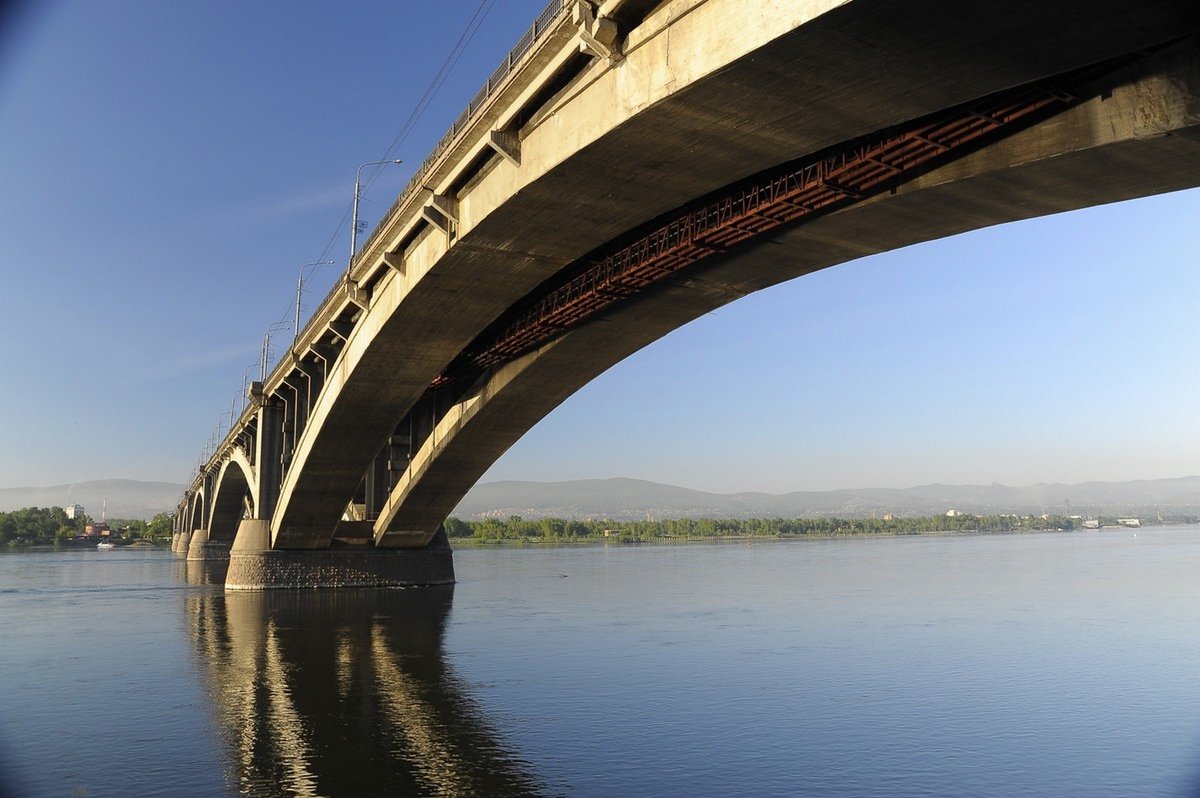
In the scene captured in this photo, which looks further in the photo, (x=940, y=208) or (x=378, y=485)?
(x=378, y=485)

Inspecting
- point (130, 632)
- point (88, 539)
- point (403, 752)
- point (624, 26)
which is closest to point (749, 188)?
point (624, 26)

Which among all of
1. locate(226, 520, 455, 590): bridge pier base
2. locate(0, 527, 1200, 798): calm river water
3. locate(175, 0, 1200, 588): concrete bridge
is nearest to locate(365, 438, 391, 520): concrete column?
locate(226, 520, 455, 590): bridge pier base

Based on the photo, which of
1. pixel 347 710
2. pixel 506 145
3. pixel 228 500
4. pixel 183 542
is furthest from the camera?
pixel 183 542

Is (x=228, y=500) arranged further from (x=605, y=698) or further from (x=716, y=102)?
(x=716, y=102)

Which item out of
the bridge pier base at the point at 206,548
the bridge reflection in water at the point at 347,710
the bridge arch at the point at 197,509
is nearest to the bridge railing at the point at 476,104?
the bridge reflection in water at the point at 347,710

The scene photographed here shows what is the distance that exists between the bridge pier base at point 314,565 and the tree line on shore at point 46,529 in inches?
5158

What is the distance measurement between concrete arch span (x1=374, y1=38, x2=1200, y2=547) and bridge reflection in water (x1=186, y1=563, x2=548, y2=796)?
986 cm

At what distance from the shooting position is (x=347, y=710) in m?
17.5

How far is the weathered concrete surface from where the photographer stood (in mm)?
10938

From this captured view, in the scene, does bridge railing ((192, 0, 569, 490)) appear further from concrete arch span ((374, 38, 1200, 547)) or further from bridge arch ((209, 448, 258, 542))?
bridge arch ((209, 448, 258, 542))

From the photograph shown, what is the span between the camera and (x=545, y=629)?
30.2 meters

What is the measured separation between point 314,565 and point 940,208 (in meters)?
35.4

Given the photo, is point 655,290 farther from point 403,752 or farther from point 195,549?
point 195,549

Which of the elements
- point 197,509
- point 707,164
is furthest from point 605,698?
point 197,509
